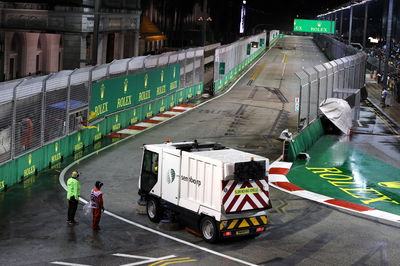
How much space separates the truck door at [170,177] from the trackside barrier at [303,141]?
1109cm

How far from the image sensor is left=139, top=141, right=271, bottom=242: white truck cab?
60.1 ft

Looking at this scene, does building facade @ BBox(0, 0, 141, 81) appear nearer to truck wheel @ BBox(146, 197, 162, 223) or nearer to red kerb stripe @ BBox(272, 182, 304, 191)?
red kerb stripe @ BBox(272, 182, 304, 191)

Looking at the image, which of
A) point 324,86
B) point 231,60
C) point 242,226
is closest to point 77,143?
point 242,226

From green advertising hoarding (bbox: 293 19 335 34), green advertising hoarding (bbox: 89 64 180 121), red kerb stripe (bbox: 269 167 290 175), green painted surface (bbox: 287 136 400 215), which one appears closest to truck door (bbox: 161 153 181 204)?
green painted surface (bbox: 287 136 400 215)

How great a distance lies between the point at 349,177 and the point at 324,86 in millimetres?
12216

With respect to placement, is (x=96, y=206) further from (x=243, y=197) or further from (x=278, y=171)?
(x=278, y=171)

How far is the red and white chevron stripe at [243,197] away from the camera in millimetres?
18297

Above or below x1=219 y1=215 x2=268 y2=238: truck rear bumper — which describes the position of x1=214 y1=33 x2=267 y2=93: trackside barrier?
above

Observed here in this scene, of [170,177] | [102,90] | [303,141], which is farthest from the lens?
[102,90]

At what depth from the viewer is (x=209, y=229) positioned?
18.6m

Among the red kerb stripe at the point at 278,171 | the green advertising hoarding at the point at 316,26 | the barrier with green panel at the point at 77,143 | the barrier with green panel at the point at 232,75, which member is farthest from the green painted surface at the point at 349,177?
the green advertising hoarding at the point at 316,26

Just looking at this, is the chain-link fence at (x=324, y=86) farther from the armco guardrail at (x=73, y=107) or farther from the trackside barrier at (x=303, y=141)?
the armco guardrail at (x=73, y=107)

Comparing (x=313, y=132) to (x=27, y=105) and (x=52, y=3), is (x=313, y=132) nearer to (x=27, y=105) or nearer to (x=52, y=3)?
(x=27, y=105)

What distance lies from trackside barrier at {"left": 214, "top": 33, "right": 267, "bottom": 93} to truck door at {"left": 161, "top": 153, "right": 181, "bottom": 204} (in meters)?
33.8
